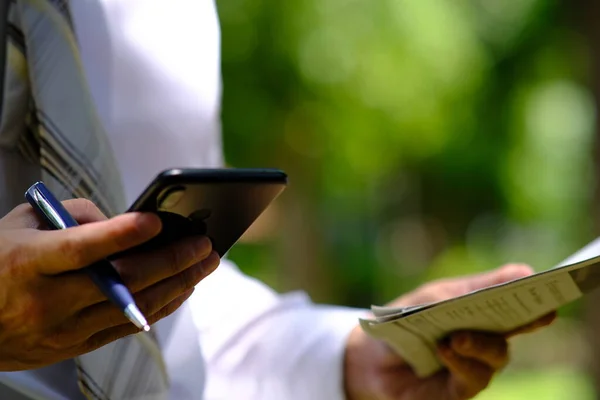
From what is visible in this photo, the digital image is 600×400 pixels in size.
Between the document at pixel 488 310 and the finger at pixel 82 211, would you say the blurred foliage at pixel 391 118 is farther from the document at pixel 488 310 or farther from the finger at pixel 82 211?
the finger at pixel 82 211

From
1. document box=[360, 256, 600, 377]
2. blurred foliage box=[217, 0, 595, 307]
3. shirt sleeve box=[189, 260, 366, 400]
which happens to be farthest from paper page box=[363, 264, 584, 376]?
blurred foliage box=[217, 0, 595, 307]

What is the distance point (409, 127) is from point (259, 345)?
211 inches

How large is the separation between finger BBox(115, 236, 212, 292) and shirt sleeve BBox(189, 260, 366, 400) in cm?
55

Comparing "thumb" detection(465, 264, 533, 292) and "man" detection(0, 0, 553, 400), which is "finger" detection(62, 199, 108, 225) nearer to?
"man" detection(0, 0, 553, 400)

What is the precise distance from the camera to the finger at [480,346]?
3.21 ft

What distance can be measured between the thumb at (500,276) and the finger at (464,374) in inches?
3.4

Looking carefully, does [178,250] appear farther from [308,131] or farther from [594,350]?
[308,131]

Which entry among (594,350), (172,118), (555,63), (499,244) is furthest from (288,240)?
(172,118)

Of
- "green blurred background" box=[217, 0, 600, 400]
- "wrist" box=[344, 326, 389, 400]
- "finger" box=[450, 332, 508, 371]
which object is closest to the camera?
"finger" box=[450, 332, 508, 371]

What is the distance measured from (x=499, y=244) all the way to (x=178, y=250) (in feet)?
32.4

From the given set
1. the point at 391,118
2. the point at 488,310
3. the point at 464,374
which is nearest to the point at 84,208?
the point at 488,310

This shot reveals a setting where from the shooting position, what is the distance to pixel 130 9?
3.50 ft

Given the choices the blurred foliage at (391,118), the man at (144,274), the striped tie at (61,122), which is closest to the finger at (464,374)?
the man at (144,274)

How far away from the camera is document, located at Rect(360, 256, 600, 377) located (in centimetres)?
84
